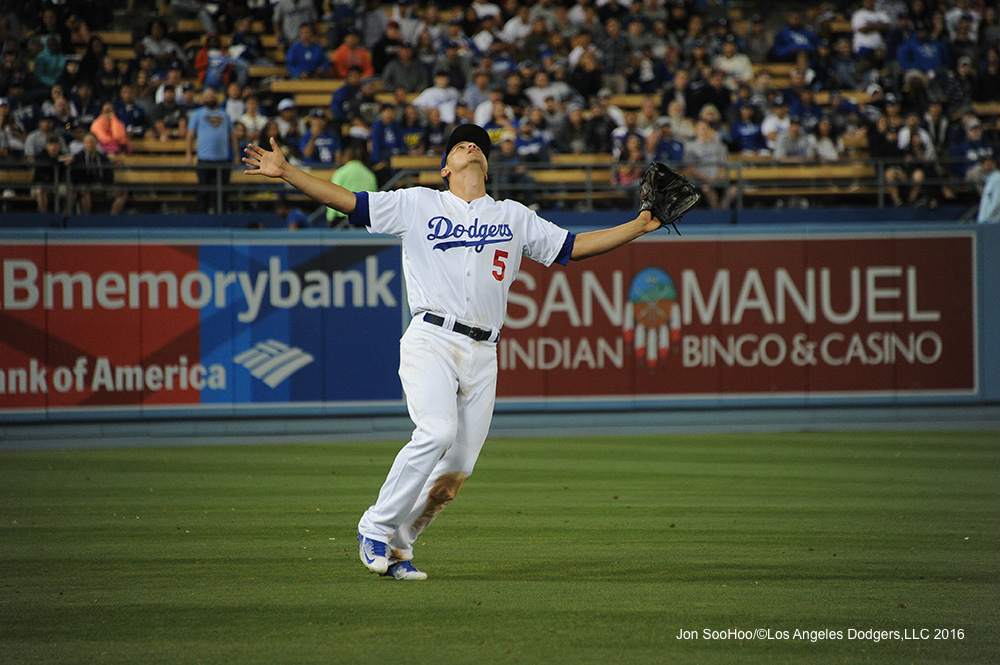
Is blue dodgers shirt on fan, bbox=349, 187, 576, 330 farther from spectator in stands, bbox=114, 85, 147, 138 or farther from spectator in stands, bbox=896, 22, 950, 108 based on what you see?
spectator in stands, bbox=896, 22, 950, 108

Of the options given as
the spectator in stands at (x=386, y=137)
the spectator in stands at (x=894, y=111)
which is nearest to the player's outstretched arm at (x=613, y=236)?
the spectator in stands at (x=386, y=137)

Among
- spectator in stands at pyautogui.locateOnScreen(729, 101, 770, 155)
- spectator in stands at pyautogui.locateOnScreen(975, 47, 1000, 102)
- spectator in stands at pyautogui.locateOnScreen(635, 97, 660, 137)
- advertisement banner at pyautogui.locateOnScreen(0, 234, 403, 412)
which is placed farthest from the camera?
spectator in stands at pyautogui.locateOnScreen(975, 47, 1000, 102)

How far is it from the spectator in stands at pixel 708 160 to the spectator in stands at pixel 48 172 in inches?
342

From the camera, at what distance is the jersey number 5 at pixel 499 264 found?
5.83 m

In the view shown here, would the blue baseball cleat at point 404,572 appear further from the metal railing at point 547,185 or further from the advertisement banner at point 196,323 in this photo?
the metal railing at point 547,185

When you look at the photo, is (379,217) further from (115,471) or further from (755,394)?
(755,394)

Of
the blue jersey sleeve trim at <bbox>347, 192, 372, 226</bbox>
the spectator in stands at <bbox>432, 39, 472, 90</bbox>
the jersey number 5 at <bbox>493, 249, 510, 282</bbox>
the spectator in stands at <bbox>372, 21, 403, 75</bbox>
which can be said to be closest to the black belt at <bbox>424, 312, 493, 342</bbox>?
the jersey number 5 at <bbox>493, 249, 510, 282</bbox>

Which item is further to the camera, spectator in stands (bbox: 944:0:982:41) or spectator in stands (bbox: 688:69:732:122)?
spectator in stands (bbox: 944:0:982:41)

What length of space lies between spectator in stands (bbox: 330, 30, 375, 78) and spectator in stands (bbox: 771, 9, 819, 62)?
7.80 meters

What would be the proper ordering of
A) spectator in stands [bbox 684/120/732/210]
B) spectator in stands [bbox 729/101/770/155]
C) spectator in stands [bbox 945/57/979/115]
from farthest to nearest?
spectator in stands [bbox 945/57/979/115], spectator in stands [bbox 729/101/770/155], spectator in stands [bbox 684/120/732/210]

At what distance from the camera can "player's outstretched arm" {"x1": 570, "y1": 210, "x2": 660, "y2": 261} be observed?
5.84 meters

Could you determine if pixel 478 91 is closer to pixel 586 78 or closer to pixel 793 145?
pixel 586 78

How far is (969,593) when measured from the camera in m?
5.45

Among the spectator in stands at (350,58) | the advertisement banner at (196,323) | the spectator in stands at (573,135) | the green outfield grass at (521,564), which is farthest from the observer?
the spectator in stands at (350,58)
